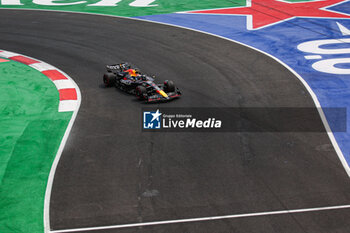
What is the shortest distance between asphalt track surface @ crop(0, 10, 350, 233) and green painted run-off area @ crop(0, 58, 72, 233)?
0.59 meters

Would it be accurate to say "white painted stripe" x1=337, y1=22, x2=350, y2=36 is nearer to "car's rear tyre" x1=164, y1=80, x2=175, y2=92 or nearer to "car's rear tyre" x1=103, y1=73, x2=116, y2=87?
"car's rear tyre" x1=164, y1=80, x2=175, y2=92

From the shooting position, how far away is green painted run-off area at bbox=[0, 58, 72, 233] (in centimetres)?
1166

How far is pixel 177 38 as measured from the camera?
2811 cm

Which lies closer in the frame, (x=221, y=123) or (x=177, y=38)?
(x=221, y=123)

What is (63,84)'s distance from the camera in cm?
2092

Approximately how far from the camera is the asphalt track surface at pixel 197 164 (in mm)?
11438

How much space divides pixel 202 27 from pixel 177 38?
296cm

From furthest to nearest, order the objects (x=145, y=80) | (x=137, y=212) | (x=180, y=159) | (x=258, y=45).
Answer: (x=258, y=45) → (x=145, y=80) → (x=180, y=159) → (x=137, y=212)

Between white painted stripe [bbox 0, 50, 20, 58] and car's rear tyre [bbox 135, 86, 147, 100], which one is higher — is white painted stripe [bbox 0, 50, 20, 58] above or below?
above

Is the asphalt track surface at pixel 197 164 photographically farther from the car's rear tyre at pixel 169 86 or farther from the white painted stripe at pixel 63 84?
the car's rear tyre at pixel 169 86

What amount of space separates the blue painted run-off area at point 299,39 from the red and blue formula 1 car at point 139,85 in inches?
259

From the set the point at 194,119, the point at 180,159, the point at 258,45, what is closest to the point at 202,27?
the point at 258,45

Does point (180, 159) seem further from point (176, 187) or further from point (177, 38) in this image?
point (177, 38)

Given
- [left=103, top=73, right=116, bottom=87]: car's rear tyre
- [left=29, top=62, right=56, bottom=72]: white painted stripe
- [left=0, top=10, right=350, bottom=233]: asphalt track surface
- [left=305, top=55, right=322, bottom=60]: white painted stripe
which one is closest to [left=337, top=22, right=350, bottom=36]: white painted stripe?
[left=305, top=55, right=322, bottom=60]: white painted stripe
